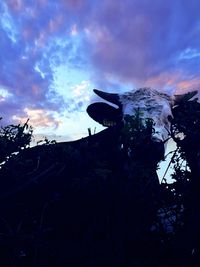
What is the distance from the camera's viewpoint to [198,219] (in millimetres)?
3504

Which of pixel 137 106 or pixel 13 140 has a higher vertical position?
pixel 137 106

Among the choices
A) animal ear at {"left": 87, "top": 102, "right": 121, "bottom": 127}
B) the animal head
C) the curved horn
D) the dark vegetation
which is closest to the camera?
the dark vegetation

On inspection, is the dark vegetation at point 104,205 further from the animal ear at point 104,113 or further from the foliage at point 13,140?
the animal ear at point 104,113

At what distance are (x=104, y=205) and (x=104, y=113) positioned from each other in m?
4.90

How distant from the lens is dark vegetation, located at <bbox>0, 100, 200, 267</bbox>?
3.69m

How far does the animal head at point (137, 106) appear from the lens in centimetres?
721

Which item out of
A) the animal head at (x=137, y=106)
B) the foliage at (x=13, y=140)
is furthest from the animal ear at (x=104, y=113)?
the foliage at (x=13, y=140)

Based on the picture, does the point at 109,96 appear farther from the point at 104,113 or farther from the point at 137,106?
the point at 137,106

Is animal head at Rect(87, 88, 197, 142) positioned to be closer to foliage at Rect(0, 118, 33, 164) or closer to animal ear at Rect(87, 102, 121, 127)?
animal ear at Rect(87, 102, 121, 127)

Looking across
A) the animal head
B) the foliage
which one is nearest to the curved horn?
the animal head

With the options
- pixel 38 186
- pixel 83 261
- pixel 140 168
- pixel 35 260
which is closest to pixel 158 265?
pixel 83 261

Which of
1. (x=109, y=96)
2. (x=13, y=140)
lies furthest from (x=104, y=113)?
(x=13, y=140)

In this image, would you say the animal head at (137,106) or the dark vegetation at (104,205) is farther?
the animal head at (137,106)

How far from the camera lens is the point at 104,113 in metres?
8.82
